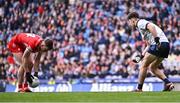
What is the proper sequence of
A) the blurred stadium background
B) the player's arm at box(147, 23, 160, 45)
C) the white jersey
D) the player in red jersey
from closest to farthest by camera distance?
the player's arm at box(147, 23, 160, 45)
the white jersey
the player in red jersey
the blurred stadium background

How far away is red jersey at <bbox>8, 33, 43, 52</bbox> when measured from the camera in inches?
635

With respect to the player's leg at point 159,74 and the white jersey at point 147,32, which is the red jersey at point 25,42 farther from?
the player's leg at point 159,74

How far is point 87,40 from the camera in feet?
98.6

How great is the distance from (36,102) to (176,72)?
43.5 ft

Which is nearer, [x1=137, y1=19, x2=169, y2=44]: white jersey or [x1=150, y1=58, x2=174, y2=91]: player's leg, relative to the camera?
[x1=137, y1=19, x2=169, y2=44]: white jersey

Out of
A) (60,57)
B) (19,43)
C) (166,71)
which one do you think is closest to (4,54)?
(60,57)

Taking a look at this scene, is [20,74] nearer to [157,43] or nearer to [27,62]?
[27,62]

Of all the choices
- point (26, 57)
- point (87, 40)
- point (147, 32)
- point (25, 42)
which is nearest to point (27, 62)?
point (26, 57)

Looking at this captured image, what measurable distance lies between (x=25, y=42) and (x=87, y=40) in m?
13.6

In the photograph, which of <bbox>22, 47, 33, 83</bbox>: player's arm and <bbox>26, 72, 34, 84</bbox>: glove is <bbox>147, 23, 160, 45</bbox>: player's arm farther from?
<bbox>26, 72, 34, 84</bbox>: glove

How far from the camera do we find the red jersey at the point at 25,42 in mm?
16141

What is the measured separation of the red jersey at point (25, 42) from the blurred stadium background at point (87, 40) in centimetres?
845

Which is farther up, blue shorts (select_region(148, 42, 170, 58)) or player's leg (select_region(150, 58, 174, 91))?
blue shorts (select_region(148, 42, 170, 58))

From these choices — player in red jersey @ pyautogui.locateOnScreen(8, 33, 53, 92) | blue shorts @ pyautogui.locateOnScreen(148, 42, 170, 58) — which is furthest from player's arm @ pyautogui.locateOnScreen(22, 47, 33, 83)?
blue shorts @ pyautogui.locateOnScreen(148, 42, 170, 58)
